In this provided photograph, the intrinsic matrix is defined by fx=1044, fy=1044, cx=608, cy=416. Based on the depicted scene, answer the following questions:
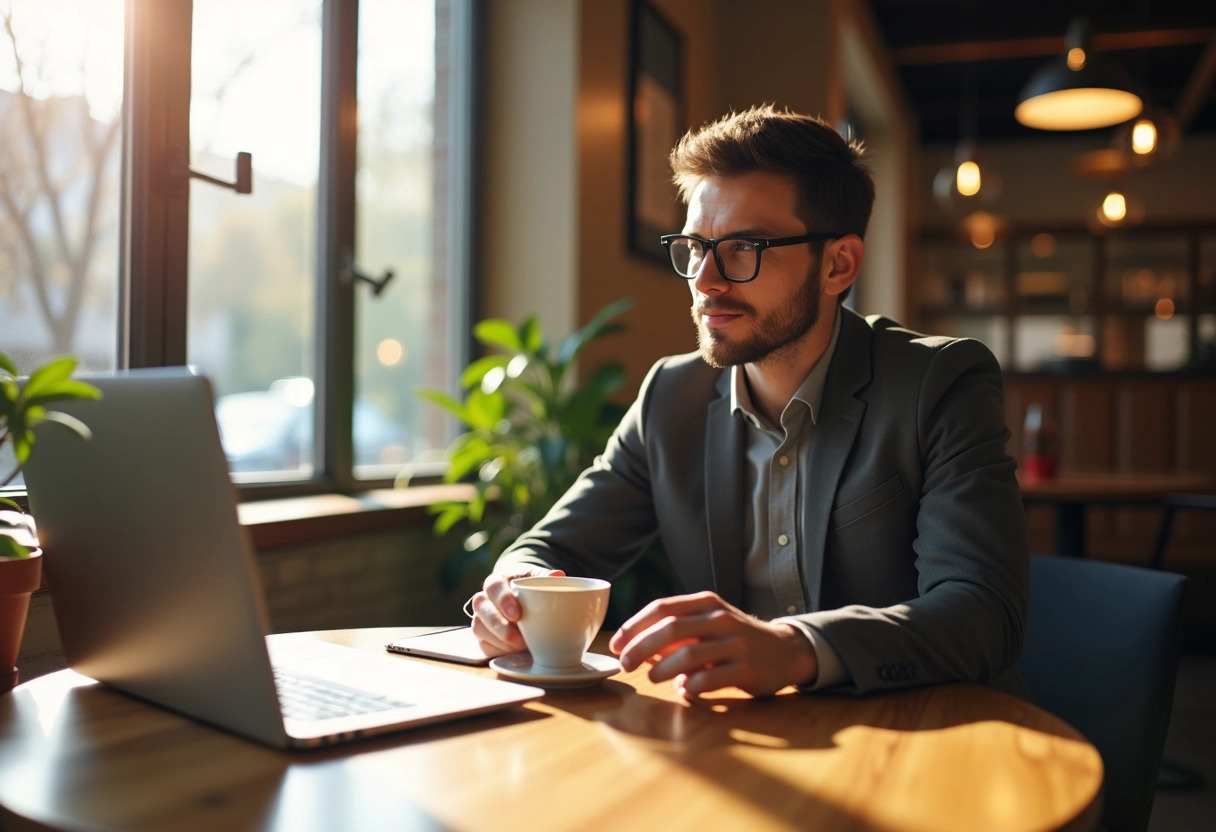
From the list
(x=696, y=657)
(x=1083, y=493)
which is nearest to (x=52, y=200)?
(x=696, y=657)

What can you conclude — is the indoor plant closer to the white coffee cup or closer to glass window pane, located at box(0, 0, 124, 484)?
glass window pane, located at box(0, 0, 124, 484)

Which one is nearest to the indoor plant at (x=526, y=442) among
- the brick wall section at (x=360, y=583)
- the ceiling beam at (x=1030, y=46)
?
the brick wall section at (x=360, y=583)

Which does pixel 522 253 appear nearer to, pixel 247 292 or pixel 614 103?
pixel 614 103

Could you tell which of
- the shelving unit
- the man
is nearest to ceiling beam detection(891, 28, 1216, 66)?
the shelving unit

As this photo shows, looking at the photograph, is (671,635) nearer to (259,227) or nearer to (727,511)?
(727,511)

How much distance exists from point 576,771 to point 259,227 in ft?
7.33

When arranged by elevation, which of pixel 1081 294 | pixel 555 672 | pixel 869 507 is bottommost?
pixel 555 672

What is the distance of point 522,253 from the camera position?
3.33 metres

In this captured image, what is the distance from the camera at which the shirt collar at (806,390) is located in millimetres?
1595

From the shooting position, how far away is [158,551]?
2.85ft

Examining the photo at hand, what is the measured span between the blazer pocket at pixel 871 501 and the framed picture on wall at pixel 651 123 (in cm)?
220

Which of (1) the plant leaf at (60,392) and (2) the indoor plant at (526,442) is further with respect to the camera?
(2) the indoor plant at (526,442)

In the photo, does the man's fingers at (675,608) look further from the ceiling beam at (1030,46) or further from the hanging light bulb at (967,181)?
the ceiling beam at (1030,46)

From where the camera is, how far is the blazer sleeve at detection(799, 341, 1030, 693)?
1115mm
